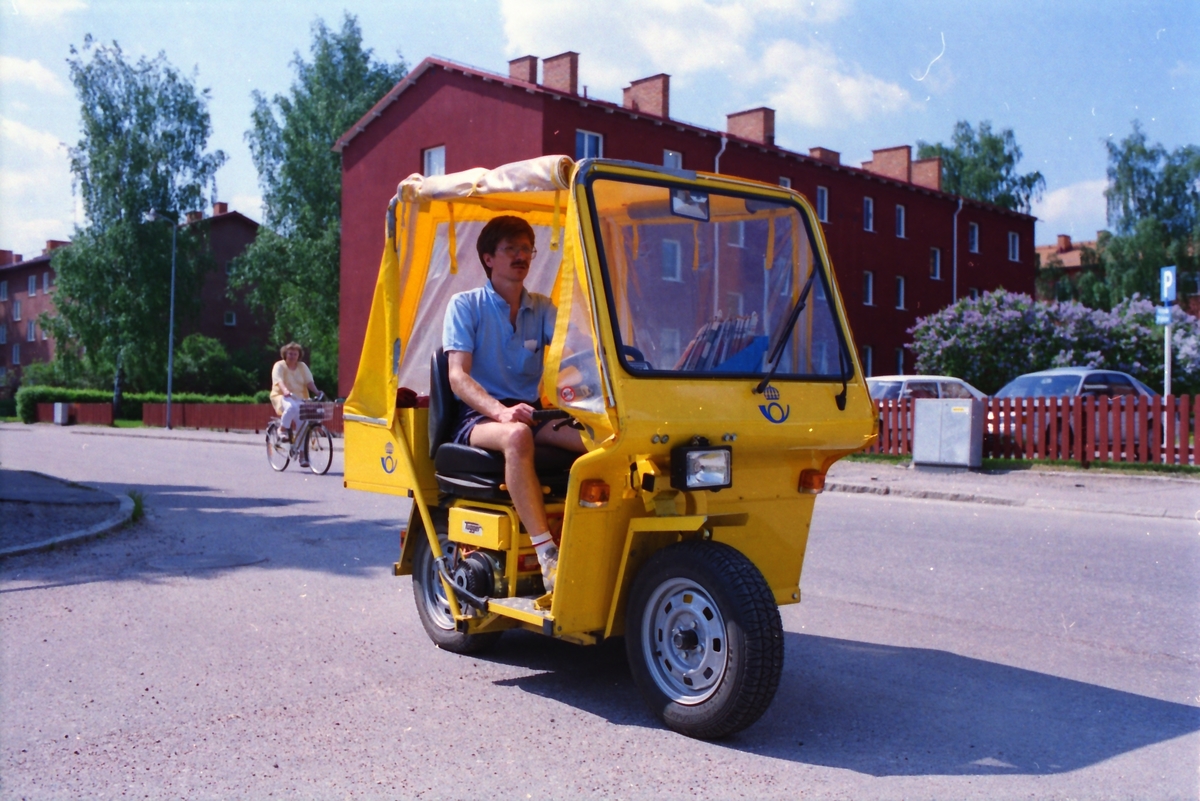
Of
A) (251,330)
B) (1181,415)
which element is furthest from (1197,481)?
(251,330)

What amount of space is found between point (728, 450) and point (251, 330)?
70308 millimetres

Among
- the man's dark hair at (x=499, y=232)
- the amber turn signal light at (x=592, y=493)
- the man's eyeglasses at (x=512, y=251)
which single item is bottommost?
the amber turn signal light at (x=592, y=493)

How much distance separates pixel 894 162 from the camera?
164ft

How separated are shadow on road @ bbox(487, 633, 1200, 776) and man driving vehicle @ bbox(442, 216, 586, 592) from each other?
1.18 meters

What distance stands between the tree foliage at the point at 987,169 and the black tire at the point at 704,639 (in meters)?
57.8

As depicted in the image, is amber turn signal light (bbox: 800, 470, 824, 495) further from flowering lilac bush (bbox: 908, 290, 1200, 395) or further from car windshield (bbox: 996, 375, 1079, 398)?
flowering lilac bush (bbox: 908, 290, 1200, 395)

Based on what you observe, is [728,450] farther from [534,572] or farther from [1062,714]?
[1062,714]

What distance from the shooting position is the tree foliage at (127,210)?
50062 mm

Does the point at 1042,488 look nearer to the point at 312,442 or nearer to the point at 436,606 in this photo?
the point at 312,442

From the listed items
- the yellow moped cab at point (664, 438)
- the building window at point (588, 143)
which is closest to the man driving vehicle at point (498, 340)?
the yellow moped cab at point (664, 438)

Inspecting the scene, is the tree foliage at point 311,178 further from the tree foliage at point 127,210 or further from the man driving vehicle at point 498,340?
the man driving vehicle at point 498,340

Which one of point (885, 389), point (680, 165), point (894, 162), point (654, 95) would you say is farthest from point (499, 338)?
point (894, 162)

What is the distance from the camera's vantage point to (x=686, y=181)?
16.0 ft

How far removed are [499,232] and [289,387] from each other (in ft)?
40.2
